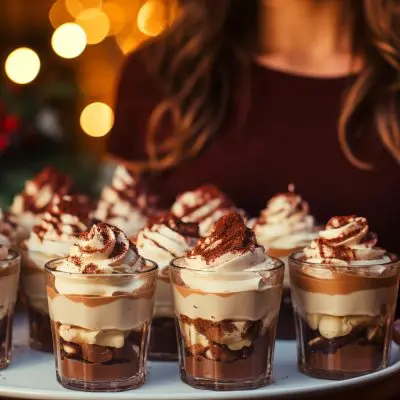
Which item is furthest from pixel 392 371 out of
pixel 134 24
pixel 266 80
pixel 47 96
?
pixel 134 24

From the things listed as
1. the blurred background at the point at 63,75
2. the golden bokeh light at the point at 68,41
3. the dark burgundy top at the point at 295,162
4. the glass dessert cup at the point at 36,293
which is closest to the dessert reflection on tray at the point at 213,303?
the glass dessert cup at the point at 36,293

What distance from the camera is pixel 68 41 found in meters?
5.55

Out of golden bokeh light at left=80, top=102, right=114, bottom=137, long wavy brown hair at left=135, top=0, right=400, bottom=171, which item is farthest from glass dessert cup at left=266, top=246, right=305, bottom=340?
golden bokeh light at left=80, top=102, right=114, bottom=137

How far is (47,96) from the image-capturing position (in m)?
3.60

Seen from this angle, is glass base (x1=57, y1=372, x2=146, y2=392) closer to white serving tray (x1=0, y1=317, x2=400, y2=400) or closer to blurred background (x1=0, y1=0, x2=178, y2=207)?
white serving tray (x1=0, y1=317, x2=400, y2=400)

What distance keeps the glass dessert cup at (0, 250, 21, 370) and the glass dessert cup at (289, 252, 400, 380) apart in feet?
1.83

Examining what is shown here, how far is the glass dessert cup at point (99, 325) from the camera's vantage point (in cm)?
159

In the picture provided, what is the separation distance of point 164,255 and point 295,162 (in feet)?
2.91

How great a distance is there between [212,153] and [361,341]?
114cm

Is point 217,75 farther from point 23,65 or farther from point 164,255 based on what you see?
point 23,65

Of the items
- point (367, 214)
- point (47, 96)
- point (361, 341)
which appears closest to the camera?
point (361, 341)

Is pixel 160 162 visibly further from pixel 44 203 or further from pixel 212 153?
pixel 44 203

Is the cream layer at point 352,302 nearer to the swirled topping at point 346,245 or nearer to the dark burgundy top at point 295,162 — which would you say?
the swirled topping at point 346,245

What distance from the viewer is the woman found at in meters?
2.54
